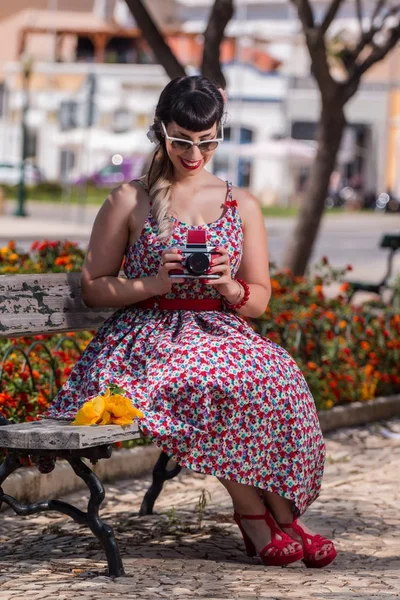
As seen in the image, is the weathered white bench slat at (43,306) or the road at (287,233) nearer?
the weathered white bench slat at (43,306)

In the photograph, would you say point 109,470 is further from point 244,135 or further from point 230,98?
point 244,135

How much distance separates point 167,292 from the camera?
5070mm

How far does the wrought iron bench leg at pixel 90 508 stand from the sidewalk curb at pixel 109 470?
982mm

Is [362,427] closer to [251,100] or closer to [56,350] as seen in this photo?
[56,350]

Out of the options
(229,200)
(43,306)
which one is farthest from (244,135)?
(229,200)

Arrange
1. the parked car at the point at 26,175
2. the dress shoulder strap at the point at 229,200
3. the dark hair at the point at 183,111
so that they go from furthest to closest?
the parked car at the point at 26,175
the dress shoulder strap at the point at 229,200
the dark hair at the point at 183,111

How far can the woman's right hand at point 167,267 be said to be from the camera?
195 inches

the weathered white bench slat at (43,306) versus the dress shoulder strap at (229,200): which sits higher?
the dress shoulder strap at (229,200)

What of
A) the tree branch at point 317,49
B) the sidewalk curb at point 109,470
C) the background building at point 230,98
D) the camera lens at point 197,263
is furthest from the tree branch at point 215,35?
the background building at point 230,98

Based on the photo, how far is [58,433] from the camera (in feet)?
14.9

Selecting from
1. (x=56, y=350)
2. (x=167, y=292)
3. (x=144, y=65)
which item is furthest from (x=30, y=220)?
(x=144, y=65)

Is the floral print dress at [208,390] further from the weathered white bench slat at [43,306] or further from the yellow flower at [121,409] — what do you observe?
the weathered white bench slat at [43,306]

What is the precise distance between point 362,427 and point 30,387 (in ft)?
8.50

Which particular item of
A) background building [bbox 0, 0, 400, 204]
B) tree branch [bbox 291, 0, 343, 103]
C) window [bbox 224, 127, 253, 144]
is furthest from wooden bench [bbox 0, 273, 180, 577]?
window [bbox 224, 127, 253, 144]
